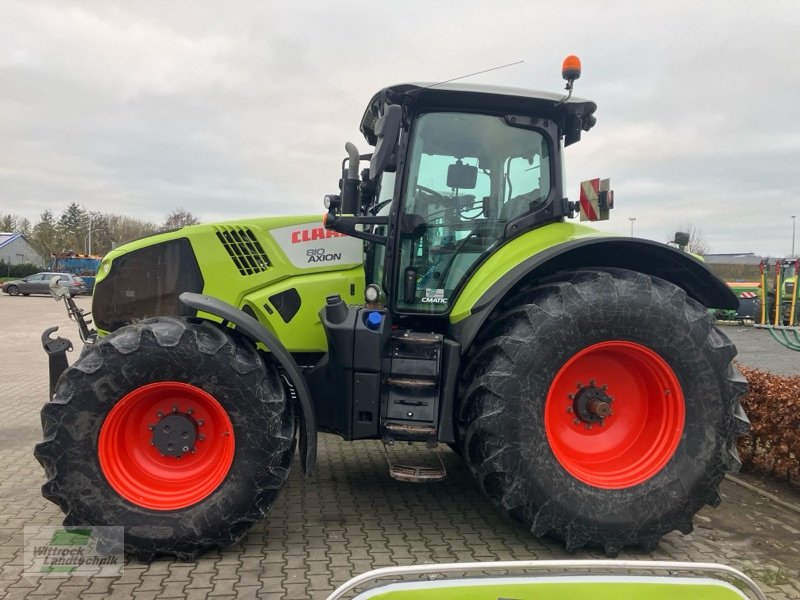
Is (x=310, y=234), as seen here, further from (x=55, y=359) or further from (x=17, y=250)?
(x=17, y=250)

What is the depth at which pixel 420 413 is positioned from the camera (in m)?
3.62

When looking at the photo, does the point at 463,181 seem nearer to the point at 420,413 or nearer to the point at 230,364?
the point at 420,413

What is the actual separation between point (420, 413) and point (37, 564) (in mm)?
2167

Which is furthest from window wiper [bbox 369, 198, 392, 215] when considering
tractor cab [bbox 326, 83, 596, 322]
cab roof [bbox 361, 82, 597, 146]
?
cab roof [bbox 361, 82, 597, 146]

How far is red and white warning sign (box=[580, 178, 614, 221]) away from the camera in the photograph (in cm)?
400

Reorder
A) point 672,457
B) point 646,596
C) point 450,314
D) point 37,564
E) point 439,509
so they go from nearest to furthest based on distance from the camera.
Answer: point 646,596 < point 37,564 < point 672,457 < point 450,314 < point 439,509

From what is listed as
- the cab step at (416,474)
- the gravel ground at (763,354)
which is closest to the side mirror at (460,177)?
the cab step at (416,474)

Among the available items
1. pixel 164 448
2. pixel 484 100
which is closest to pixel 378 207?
pixel 484 100

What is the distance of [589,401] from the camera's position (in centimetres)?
363

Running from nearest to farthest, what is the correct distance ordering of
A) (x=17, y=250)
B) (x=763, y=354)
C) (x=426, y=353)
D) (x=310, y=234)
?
(x=426, y=353) → (x=310, y=234) → (x=763, y=354) → (x=17, y=250)

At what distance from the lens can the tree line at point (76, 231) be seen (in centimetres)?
5878

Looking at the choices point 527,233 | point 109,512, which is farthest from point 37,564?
point 527,233

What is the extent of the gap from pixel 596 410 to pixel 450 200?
1535mm

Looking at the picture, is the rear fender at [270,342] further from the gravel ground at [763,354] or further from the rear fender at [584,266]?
the gravel ground at [763,354]
